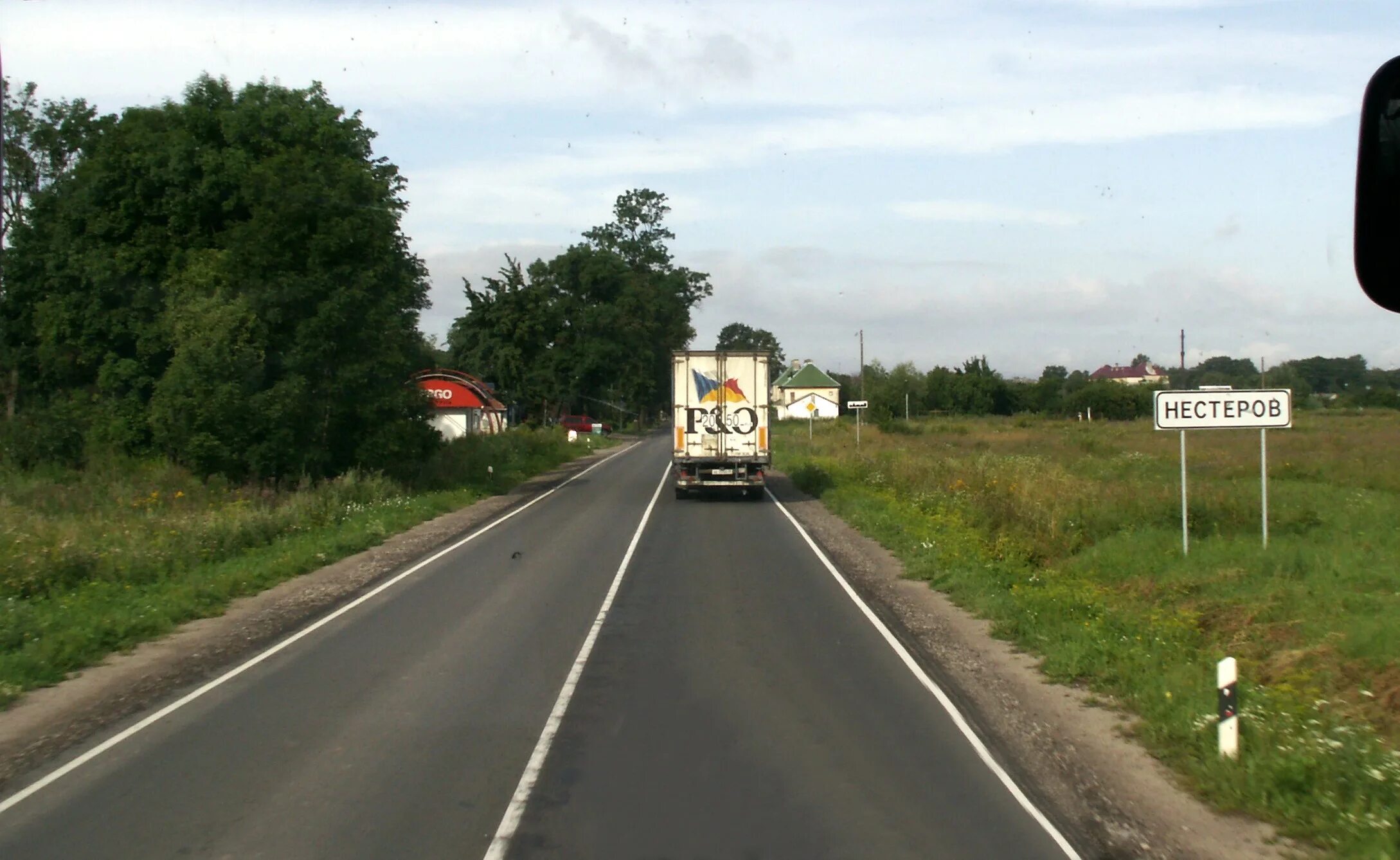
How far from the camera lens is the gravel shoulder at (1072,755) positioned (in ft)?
21.1

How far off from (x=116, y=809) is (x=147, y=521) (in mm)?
15014

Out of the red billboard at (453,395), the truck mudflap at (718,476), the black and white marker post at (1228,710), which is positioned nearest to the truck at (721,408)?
the truck mudflap at (718,476)

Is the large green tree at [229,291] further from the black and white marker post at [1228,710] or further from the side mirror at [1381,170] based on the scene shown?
the side mirror at [1381,170]

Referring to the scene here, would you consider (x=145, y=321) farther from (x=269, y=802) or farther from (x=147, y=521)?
(x=269, y=802)

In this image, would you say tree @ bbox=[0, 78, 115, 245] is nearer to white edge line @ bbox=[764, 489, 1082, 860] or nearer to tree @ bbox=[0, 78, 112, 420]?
tree @ bbox=[0, 78, 112, 420]

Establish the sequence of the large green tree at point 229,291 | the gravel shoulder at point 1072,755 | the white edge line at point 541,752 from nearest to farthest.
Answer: the white edge line at point 541,752, the gravel shoulder at point 1072,755, the large green tree at point 229,291

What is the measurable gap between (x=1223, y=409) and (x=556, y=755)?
463 inches

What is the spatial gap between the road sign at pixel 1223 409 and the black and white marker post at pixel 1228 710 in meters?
8.86

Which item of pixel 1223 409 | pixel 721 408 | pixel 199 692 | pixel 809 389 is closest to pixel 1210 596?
pixel 1223 409

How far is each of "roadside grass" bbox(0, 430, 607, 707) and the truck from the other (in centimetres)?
649

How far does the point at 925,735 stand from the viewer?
8.39 meters

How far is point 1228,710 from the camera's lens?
7555 millimetres

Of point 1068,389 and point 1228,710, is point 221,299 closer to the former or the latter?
point 1228,710

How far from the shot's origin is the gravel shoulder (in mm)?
6430
